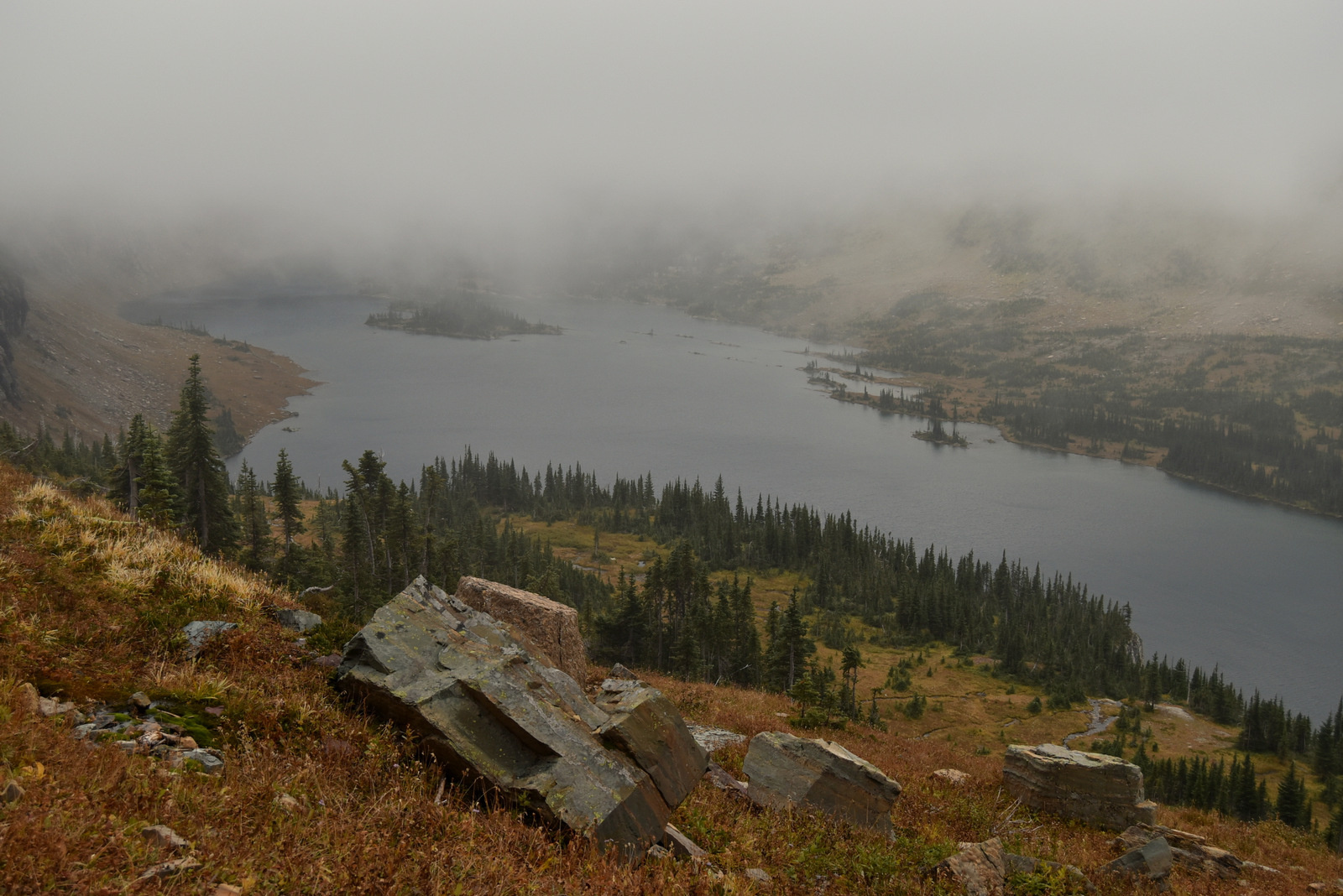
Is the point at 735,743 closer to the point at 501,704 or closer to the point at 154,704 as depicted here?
the point at 501,704

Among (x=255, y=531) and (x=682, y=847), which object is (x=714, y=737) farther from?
(x=255, y=531)

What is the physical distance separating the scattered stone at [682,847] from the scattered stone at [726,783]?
12.4 ft

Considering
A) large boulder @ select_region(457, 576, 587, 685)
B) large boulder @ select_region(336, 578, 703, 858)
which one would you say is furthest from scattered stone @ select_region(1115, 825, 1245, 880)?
large boulder @ select_region(457, 576, 587, 685)

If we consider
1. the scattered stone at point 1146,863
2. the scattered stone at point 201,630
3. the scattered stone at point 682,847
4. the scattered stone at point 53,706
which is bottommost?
the scattered stone at point 1146,863

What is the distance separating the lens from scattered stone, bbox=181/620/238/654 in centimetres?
1255

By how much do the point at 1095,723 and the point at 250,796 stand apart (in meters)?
131

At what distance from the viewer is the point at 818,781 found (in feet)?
53.2

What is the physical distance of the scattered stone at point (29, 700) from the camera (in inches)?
336

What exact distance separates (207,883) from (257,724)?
470 centimetres

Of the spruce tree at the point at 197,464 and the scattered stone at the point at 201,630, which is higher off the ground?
the scattered stone at the point at 201,630

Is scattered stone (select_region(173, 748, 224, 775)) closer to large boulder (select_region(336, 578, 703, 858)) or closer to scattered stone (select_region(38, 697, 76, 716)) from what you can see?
scattered stone (select_region(38, 697, 76, 716))

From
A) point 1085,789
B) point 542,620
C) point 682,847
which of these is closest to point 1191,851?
point 1085,789

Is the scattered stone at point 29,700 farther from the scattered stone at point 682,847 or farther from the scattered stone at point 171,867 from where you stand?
the scattered stone at point 682,847

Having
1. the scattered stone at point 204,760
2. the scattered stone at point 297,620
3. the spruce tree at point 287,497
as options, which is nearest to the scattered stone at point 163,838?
the scattered stone at point 204,760
